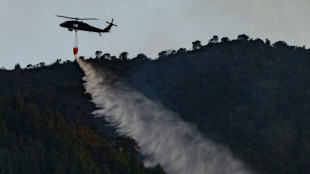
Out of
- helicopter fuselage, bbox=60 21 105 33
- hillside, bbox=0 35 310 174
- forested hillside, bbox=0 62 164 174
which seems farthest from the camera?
hillside, bbox=0 35 310 174

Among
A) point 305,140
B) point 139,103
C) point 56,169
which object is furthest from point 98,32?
point 305,140

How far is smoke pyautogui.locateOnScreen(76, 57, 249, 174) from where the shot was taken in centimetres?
10112

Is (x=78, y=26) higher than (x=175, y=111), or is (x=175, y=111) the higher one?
(x=78, y=26)

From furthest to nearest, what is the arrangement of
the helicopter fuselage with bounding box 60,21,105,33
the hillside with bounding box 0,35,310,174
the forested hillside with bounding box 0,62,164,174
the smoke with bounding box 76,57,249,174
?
the hillside with bounding box 0,35,310,174
the forested hillside with bounding box 0,62,164,174
the smoke with bounding box 76,57,249,174
the helicopter fuselage with bounding box 60,21,105,33

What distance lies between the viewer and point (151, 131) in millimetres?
110625

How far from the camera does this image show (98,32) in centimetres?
9156

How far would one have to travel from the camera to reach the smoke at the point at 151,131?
101 m

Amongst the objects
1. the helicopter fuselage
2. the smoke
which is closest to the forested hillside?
the smoke

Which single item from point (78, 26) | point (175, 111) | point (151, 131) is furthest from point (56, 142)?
point (175, 111)

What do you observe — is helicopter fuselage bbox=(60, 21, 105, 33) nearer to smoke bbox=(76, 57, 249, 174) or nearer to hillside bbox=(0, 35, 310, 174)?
smoke bbox=(76, 57, 249, 174)

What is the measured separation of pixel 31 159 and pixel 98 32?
144ft

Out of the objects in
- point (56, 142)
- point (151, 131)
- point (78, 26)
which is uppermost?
point (78, 26)

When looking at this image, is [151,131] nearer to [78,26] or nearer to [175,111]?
[78,26]

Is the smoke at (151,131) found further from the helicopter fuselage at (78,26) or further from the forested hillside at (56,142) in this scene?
the helicopter fuselage at (78,26)
